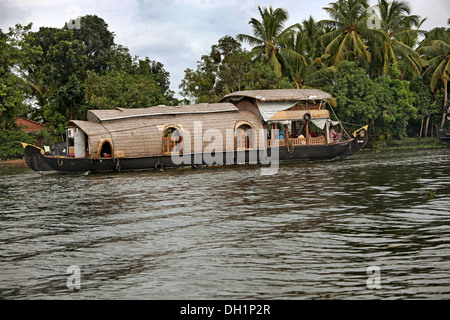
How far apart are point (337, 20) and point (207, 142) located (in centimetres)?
1817

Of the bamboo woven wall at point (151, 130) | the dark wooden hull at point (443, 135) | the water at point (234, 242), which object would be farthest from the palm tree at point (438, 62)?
the water at point (234, 242)

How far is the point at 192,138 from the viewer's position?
74.2 feet

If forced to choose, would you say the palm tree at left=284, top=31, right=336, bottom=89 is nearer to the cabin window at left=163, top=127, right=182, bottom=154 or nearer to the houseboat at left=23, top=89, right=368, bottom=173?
the houseboat at left=23, top=89, right=368, bottom=173

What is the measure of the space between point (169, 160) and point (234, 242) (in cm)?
1514

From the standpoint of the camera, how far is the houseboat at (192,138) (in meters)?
21.6

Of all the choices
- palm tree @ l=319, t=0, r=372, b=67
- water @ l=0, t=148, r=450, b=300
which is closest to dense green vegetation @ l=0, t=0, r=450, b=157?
palm tree @ l=319, t=0, r=372, b=67

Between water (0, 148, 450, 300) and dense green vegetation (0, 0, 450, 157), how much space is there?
2004 cm

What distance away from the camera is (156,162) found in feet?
72.9

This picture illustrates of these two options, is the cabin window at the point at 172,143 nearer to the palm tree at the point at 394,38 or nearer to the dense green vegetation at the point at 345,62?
the dense green vegetation at the point at 345,62

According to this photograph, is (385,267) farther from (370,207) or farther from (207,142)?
(207,142)

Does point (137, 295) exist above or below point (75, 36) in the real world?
below

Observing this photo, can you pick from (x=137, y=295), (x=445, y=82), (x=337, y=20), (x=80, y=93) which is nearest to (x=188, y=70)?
(x=80, y=93)
